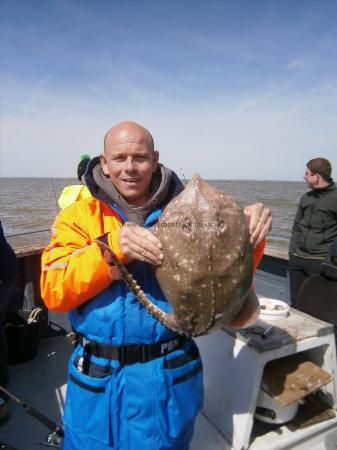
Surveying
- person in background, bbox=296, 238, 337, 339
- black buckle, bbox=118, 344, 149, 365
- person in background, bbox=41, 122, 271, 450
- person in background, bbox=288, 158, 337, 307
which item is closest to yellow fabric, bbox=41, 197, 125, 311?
person in background, bbox=41, 122, 271, 450

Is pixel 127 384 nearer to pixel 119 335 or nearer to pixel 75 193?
pixel 119 335

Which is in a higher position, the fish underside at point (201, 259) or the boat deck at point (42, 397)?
the fish underside at point (201, 259)

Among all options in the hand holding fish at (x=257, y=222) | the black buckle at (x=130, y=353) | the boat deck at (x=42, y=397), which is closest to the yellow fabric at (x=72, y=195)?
the boat deck at (x=42, y=397)

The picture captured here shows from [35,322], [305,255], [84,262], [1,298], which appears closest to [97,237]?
[84,262]

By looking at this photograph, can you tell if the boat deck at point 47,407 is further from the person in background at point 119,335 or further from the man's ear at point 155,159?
the man's ear at point 155,159

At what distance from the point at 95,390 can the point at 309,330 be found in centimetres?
221

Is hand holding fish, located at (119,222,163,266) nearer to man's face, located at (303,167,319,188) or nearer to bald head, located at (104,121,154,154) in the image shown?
bald head, located at (104,121,154,154)

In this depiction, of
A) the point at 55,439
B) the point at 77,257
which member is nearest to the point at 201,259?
the point at 77,257

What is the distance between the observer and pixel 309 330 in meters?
3.44

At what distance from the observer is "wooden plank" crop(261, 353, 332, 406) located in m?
3.08

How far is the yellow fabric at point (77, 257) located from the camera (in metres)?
2.09

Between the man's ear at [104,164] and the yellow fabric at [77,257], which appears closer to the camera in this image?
the yellow fabric at [77,257]

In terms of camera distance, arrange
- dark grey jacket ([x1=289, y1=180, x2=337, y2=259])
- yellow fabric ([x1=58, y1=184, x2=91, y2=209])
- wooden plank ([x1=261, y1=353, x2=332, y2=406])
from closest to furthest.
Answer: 1. wooden plank ([x1=261, y1=353, x2=332, y2=406])
2. yellow fabric ([x1=58, y1=184, x2=91, y2=209])
3. dark grey jacket ([x1=289, y1=180, x2=337, y2=259])

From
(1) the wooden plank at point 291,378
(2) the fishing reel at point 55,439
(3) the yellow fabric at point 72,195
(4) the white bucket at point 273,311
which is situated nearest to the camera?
(1) the wooden plank at point 291,378
